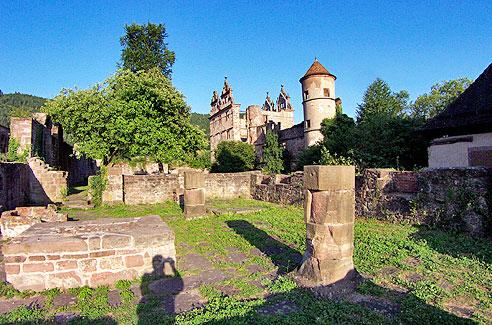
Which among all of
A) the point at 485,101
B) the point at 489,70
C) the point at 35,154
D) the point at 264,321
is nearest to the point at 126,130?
the point at 35,154

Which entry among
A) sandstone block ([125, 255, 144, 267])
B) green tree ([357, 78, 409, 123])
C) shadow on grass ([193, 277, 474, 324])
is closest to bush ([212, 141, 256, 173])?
green tree ([357, 78, 409, 123])

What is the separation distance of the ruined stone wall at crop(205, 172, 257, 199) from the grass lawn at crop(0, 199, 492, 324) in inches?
418

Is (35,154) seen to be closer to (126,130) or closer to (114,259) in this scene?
(126,130)

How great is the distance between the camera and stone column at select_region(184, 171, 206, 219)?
11578 millimetres

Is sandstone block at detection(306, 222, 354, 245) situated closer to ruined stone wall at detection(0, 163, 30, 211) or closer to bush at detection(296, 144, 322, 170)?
ruined stone wall at detection(0, 163, 30, 211)

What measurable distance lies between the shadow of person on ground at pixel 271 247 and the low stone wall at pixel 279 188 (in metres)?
4.59

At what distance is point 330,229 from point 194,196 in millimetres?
7729

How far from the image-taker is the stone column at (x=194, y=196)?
1158 cm

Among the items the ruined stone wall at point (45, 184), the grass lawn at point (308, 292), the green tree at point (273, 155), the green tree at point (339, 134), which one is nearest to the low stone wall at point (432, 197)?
the grass lawn at point (308, 292)

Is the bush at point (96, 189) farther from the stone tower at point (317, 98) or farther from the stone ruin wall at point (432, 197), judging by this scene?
the stone tower at point (317, 98)

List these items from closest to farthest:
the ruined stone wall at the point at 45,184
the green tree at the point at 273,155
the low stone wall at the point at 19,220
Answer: the low stone wall at the point at 19,220 < the ruined stone wall at the point at 45,184 < the green tree at the point at 273,155

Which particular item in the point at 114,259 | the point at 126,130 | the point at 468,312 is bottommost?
the point at 468,312

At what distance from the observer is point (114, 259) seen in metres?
5.02

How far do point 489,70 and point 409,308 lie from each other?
16.7m
